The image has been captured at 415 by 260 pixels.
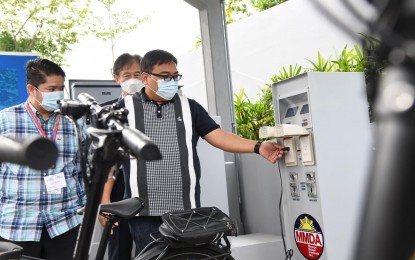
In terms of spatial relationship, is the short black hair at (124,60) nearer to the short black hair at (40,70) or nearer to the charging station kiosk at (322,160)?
the charging station kiosk at (322,160)

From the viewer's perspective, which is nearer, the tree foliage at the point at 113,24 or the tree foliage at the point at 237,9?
the tree foliage at the point at 237,9

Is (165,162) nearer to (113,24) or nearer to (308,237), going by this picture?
(308,237)

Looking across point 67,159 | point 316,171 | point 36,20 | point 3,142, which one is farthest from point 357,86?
point 36,20

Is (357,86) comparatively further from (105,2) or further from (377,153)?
(105,2)

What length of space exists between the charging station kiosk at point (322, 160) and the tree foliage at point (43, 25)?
1161 cm

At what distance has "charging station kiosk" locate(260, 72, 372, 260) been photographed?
3.85 metres

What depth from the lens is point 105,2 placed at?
1564 cm

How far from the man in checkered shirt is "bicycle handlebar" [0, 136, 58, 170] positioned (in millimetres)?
2296

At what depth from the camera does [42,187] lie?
2.94m

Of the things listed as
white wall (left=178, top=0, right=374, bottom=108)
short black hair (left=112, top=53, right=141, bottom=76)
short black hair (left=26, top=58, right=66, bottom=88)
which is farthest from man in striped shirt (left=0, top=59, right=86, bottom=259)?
white wall (left=178, top=0, right=374, bottom=108)

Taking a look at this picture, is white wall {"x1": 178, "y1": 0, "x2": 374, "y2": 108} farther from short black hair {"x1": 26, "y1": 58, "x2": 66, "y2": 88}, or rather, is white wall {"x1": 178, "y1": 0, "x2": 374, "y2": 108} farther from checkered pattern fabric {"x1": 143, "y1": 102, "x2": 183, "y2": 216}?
short black hair {"x1": 26, "y1": 58, "x2": 66, "y2": 88}

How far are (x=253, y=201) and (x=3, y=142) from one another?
5777 millimetres

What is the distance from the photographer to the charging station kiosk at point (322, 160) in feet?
12.6

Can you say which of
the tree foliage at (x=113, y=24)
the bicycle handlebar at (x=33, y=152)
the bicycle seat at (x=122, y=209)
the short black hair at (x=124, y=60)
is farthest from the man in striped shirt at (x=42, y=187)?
the tree foliage at (x=113, y=24)
